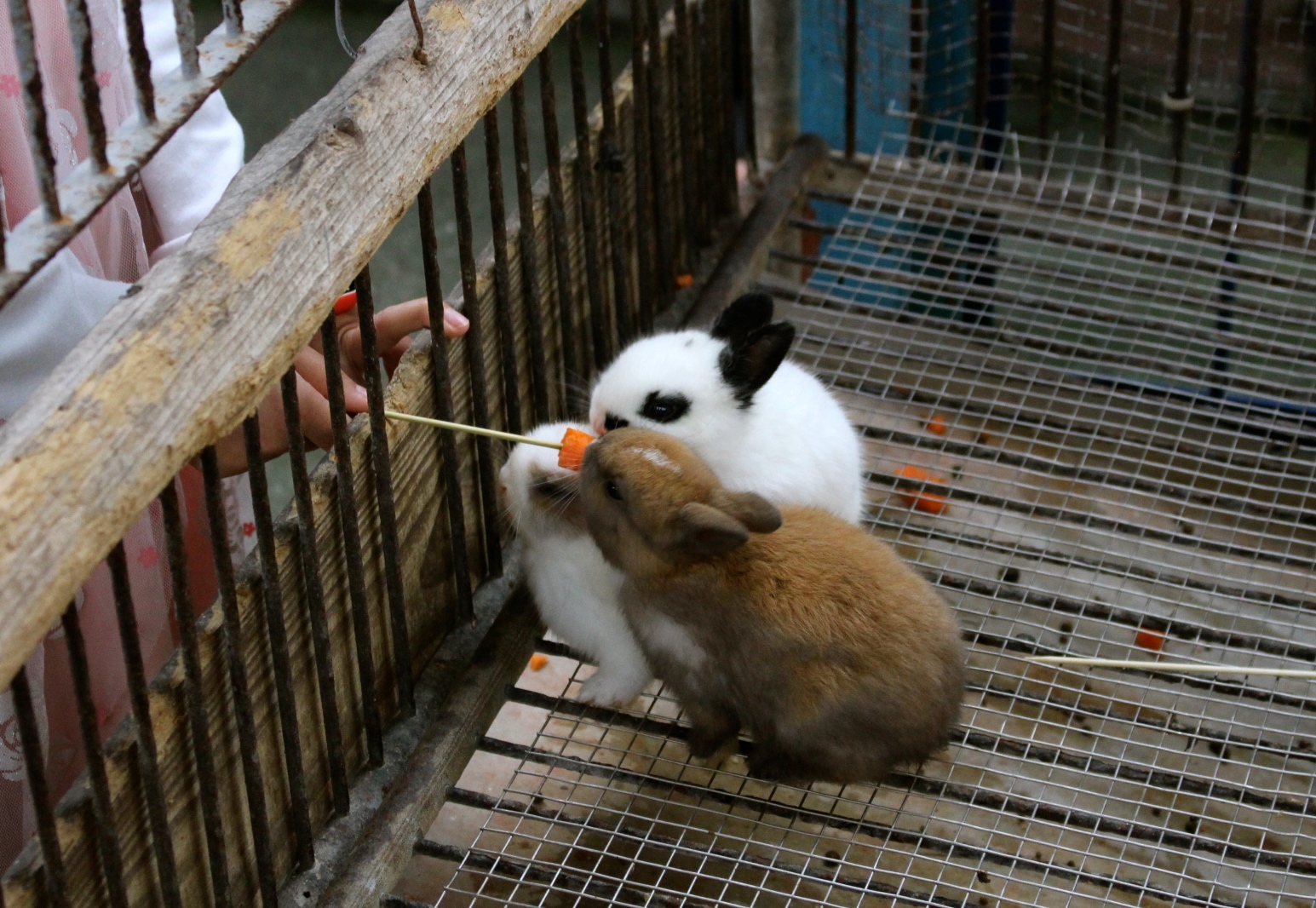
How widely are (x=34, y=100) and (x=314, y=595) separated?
0.86 metres

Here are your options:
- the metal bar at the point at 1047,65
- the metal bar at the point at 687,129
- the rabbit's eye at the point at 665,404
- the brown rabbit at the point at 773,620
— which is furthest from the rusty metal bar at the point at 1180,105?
the brown rabbit at the point at 773,620

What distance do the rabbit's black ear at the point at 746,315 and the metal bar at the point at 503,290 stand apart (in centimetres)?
38

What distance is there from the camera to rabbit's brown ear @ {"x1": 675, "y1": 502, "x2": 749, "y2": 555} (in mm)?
2141

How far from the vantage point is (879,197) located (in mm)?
3697

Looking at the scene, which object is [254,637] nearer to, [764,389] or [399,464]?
[399,464]

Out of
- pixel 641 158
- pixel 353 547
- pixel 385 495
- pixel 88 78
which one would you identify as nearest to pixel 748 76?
pixel 641 158

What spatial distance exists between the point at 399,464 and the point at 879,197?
1776mm

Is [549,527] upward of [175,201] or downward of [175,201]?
downward

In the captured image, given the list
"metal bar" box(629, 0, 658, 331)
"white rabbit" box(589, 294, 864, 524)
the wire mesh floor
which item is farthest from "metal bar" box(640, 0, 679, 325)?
"white rabbit" box(589, 294, 864, 524)

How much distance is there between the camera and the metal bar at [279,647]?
184 centimetres

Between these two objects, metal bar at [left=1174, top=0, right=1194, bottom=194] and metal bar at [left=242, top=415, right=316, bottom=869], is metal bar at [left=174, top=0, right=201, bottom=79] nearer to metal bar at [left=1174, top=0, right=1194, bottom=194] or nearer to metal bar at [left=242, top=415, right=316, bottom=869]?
metal bar at [left=242, top=415, right=316, bottom=869]

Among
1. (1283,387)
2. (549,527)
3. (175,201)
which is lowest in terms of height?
(1283,387)

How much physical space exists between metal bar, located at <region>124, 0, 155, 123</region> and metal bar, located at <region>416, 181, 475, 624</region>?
23.7 inches

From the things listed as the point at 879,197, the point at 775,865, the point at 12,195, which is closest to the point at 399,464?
→ the point at 12,195
